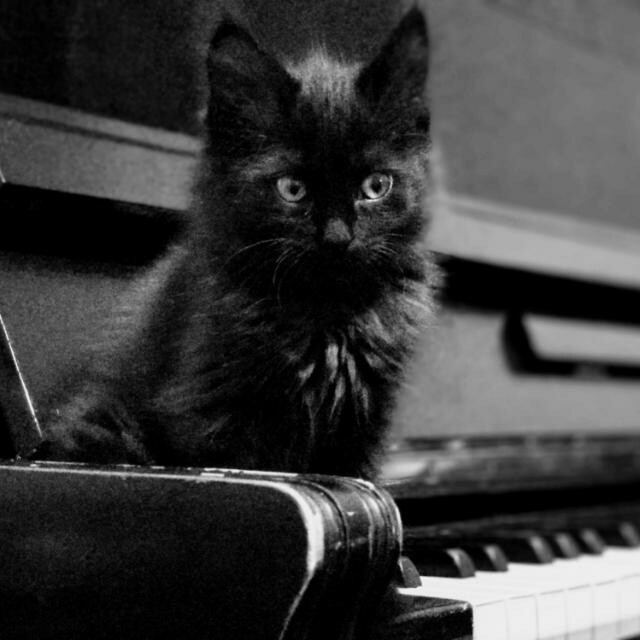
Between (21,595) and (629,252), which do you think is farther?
(629,252)

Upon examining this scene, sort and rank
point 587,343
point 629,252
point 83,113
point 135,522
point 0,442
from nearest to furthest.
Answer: point 135,522
point 0,442
point 83,113
point 587,343
point 629,252

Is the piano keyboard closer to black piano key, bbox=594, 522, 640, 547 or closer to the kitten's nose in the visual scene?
black piano key, bbox=594, 522, 640, 547

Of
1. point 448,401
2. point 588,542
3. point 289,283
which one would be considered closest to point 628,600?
point 588,542

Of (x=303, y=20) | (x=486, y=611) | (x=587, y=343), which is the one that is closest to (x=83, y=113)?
(x=303, y=20)

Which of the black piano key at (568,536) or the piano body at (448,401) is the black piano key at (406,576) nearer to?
the piano body at (448,401)

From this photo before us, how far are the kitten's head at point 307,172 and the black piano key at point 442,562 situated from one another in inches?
14.2

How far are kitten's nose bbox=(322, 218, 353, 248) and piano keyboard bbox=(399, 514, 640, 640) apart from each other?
0.94ft

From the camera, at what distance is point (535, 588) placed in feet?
3.17

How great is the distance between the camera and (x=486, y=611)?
34.2 inches

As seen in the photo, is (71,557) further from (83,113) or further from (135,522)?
(83,113)

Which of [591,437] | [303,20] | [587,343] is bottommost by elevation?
[591,437]

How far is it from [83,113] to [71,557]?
0.56 m

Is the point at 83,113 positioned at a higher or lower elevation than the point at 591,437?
higher

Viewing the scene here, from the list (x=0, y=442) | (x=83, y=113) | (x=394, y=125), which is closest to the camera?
(x=394, y=125)
